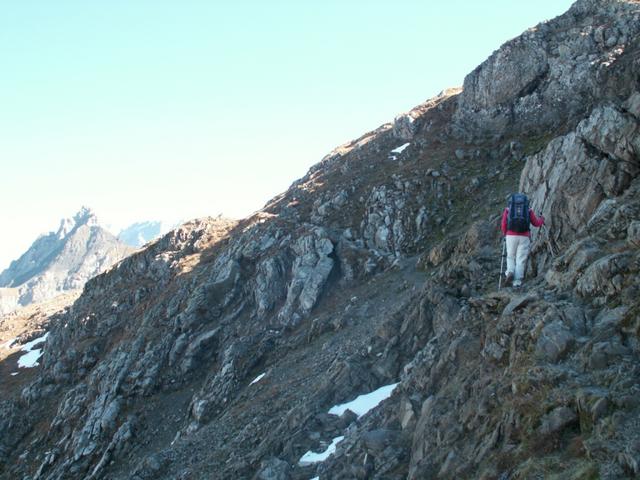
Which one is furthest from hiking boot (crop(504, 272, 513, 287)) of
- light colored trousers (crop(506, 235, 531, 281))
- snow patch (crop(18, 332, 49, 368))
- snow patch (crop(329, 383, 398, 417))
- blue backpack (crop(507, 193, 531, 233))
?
snow patch (crop(18, 332, 49, 368))

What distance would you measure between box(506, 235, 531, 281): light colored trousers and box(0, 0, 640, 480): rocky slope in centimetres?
62

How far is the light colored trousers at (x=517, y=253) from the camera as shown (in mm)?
18422

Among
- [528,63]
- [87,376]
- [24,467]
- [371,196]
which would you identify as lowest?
[24,467]

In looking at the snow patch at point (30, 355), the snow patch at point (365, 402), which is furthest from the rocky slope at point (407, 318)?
the snow patch at point (30, 355)

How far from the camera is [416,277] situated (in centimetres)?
3428

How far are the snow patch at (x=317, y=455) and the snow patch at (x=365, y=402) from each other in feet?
6.03

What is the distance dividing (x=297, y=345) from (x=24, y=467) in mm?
22894

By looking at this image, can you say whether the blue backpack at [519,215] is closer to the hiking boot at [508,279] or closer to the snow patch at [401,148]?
the hiking boot at [508,279]

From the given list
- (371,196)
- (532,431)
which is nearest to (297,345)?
(371,196)

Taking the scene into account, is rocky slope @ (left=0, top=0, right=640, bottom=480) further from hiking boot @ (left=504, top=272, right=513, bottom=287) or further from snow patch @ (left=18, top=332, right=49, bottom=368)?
snow patch @ (left=18, top=332, right=49, bottom=368)

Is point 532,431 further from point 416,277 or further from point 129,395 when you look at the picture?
point 129,395

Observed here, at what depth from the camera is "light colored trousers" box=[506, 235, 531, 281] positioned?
60.4 feet

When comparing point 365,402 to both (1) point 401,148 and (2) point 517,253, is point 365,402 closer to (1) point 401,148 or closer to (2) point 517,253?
(2) point 517,253

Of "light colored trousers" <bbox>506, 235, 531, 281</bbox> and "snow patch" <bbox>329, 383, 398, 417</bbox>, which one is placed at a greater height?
"light colored trousers" <bbox>506, 235, 531, 281</bbox>
